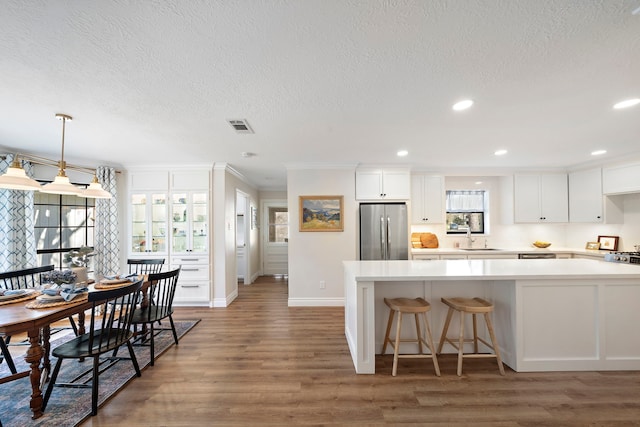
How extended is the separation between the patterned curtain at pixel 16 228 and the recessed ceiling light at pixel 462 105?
4946 millimetres

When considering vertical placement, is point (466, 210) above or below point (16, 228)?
above

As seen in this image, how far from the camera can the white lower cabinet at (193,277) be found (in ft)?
14.7

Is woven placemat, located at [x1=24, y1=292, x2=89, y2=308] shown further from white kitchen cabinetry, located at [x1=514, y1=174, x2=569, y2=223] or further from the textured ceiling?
white kitchen cabinetry, located at [x1=514, y1=174, x2=569, y2=223]

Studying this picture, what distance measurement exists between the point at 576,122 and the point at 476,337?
7.81ft

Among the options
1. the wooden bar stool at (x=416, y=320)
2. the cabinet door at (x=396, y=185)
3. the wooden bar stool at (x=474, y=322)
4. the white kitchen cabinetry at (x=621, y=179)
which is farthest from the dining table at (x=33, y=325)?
the white kitchen cabinetry at (x=621, y=179)

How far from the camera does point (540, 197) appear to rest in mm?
4918

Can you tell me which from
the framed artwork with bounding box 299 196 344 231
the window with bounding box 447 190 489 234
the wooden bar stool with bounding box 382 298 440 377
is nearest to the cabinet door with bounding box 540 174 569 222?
the window with bounding box 447 190 489 234

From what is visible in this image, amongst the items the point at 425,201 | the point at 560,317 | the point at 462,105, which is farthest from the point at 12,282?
the point at 425,201

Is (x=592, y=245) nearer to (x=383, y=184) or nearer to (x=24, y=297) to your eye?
(x=383, y=184)

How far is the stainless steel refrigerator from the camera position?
4418 mm

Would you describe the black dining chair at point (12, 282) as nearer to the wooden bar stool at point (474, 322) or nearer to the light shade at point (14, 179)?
the light shade at point (14, 179)

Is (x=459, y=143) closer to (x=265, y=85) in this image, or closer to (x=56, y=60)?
(x=265, y=85)

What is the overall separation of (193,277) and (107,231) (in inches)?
58.8

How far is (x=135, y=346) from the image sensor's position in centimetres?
298
